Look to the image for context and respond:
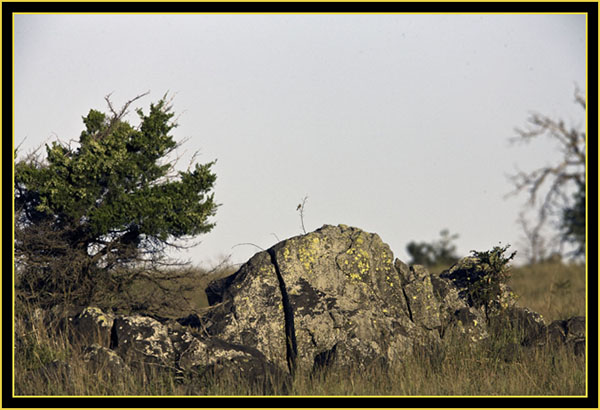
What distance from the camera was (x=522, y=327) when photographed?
1223cm

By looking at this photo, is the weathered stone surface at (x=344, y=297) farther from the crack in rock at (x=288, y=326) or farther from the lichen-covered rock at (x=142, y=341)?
the lichen-covered rock at (x=142, y=341)

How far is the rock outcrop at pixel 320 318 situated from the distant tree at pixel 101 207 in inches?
86.9

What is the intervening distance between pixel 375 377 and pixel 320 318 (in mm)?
1570

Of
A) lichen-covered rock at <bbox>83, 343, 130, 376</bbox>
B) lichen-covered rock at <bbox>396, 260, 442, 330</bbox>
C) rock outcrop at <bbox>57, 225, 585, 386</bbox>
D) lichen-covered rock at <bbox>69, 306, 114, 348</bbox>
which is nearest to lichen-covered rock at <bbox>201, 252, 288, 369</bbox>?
rock outcrop at <bbox>57, 225, 585, 386</bbox>

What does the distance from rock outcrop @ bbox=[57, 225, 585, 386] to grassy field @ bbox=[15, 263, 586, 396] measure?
39 centimetres

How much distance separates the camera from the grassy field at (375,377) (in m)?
9.43

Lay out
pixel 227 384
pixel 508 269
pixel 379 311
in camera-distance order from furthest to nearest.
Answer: pixel 508 269
pixel 379 311
pixel 227 384

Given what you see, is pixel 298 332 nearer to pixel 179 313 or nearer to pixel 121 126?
pixel 179 313

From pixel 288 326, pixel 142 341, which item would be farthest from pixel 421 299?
pixel 142 341

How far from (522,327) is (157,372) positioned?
5.91 metres

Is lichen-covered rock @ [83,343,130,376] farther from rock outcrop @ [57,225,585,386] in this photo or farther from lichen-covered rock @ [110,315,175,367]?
lichen-covered rock @ [110,315,175,367]

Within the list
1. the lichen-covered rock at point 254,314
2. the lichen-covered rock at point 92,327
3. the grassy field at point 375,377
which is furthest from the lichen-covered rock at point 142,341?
the lichen-covered rock at point 254,314

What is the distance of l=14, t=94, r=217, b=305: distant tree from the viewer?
1360 centimetres

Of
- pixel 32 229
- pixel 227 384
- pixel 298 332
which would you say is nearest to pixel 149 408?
pixel 227 384
